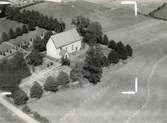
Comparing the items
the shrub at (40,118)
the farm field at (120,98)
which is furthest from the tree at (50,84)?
the shrub at (40,118)

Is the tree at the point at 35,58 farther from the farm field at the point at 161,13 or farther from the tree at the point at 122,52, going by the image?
the farm field at the point at 161,13

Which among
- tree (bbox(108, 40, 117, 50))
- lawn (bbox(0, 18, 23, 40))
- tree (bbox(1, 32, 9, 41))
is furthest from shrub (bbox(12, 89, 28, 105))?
lawn (bbox(0, 18, 23, 40))

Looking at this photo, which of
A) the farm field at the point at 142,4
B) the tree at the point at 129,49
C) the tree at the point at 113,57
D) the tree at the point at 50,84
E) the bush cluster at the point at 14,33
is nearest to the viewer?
the tree at the point at 50,84

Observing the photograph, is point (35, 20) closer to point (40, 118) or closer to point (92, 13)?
point (92, 13)

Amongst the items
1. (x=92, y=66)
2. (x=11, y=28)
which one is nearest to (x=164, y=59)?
(x=92, y=66)

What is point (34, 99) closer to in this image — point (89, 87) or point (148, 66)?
point (89, 87)

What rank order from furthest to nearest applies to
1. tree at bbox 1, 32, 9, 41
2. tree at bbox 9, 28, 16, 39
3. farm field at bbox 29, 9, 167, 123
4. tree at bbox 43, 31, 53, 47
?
1. tree at bbox 9, 28, 16, 39
2. tree at bbox 1, 32, 9, 41
3. tree at bbox 43, 31, 53, 47
4. farm field at bbox 29, 9, 167, 123

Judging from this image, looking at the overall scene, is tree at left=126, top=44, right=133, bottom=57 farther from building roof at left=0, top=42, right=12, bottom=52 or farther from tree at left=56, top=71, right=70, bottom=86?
building roof at left=0, top=42, right=12, bottom=52
